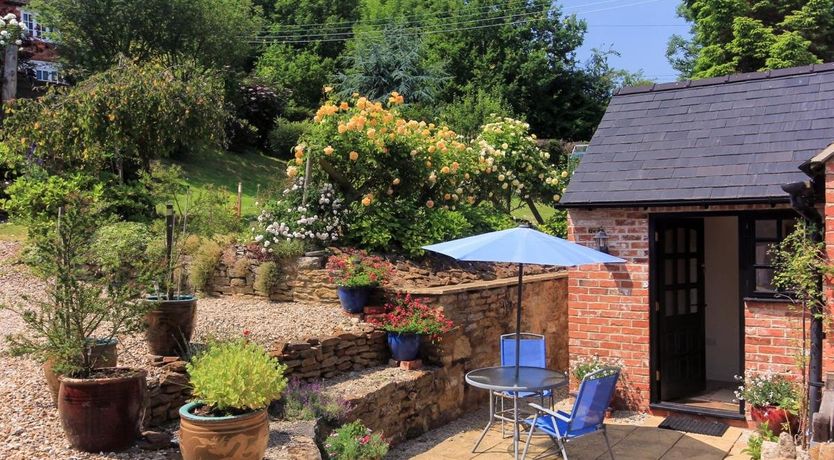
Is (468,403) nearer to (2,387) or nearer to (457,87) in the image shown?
(2,387)

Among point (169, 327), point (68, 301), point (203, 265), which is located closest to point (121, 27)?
point (203, 265)

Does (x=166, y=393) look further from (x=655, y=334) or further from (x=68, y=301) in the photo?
(x=655, y=334)

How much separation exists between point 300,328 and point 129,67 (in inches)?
315

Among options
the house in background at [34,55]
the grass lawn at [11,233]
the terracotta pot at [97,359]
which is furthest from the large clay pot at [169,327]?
the house in background at [34,55]

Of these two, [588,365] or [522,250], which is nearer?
[522,250]

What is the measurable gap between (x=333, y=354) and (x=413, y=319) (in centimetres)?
118

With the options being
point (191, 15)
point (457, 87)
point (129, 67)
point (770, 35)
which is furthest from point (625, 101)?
point (457, 87)

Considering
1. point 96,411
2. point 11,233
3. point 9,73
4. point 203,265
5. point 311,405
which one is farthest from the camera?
point 9,73

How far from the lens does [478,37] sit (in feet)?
112

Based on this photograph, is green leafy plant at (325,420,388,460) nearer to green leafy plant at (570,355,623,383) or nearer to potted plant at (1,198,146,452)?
potted plant at (1,198,146,452)

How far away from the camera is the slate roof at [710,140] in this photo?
308 inches

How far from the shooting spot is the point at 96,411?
4961 millimetres

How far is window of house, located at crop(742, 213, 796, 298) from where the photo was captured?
7770 mm

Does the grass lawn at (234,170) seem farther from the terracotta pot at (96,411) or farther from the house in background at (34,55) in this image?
the terracotta pot at (96,411)
